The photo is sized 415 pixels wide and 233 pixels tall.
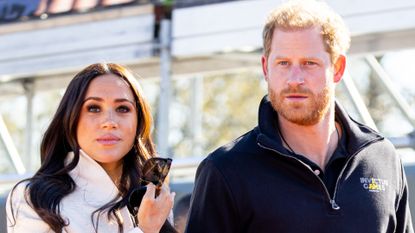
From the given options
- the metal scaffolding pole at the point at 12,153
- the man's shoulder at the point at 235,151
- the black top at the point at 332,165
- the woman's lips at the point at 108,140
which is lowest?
the metal scaffolding pole at the point at 12,153

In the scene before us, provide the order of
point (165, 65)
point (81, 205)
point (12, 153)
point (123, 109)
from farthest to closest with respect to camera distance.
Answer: point (12, 153), point (165, 65), point (123, 109), point (81, 205)

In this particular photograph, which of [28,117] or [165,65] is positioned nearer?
[165,65]

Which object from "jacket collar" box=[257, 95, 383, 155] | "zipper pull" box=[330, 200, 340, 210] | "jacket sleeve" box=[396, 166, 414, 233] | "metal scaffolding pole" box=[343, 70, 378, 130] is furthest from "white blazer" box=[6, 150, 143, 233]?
"metal scaffolding pole" box=[343, 70, 378, 130]

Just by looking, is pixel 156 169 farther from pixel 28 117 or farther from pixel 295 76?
pixel 28 117

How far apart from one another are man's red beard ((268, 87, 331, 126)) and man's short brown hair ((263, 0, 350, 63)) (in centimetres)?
15

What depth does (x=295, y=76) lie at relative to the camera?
10.9ft

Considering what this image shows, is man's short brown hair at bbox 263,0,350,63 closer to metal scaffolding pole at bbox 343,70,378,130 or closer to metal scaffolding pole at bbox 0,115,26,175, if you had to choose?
metal scaffolding pole at bbox 343,70,378,130

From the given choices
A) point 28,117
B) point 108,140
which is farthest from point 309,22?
point 28,117

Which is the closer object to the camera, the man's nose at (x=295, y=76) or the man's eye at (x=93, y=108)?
the man's nose at (x=295, y=76)

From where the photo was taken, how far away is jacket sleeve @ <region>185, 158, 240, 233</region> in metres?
3.27

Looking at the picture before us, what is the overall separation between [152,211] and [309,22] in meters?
0.76

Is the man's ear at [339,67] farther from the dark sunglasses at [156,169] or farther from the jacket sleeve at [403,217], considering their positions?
the dark sunglasses at [156,169]

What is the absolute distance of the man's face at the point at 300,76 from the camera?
3.33 metres

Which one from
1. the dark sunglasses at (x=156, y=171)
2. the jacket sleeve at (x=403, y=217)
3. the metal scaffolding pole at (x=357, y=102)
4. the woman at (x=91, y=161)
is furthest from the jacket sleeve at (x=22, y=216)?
the metal scaffolding pole at (x=357, y=102)
